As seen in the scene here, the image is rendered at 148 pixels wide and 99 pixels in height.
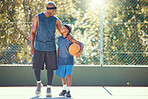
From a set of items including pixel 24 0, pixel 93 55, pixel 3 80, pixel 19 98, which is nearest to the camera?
pixel 19 98

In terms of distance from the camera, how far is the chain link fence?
295 inches

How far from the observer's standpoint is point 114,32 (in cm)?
932

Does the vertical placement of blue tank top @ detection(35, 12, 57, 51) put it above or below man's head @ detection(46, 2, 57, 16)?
below

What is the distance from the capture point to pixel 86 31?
959 cm

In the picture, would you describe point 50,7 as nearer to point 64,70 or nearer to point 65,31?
point 65,31

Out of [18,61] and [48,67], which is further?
[18,61]

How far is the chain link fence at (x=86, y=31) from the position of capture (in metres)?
7.50

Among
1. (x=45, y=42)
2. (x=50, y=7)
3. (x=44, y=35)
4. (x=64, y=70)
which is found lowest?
(x=64, y=70)

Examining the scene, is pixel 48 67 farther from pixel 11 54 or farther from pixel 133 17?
pixel 133 17

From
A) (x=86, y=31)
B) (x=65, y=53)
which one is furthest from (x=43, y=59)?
(x=86, y=31)

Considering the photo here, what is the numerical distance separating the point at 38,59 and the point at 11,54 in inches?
86.0

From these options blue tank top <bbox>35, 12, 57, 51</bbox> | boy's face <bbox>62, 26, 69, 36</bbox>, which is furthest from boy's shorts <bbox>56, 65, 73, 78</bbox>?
boy's face <bbox>62, 26, 69, 36</bbox>

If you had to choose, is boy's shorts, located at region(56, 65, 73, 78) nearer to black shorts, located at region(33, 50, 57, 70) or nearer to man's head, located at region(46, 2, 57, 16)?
black shorts, located at region(33, 50, 57, 70)

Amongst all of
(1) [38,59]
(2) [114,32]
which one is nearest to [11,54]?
(1) [38,59]
